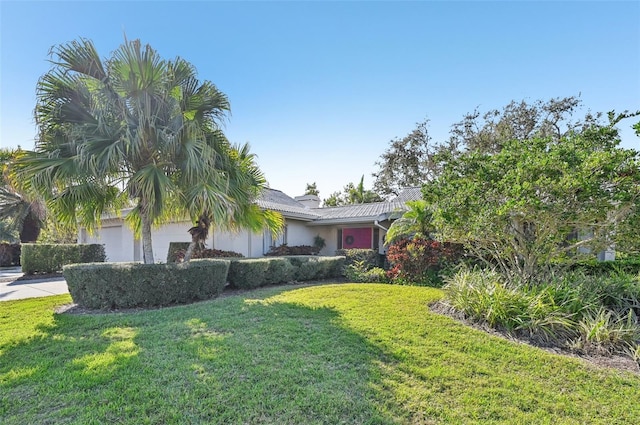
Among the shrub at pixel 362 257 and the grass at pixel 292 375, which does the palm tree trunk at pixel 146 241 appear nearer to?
the grass at pixel 292 375

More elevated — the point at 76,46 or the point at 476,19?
the point at 476,19

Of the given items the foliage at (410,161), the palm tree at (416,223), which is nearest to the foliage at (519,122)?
the foliage at (410,161)

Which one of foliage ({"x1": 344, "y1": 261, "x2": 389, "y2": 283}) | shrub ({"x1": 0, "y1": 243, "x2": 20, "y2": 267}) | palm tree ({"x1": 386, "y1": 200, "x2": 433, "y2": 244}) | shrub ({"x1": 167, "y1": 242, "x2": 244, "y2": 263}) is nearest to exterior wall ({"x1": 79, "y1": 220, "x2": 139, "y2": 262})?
shrub ({"x1": 0, "y1": 243, "x2": 20, "y2": 267})

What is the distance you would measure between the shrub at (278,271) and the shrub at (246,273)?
17.1 inches

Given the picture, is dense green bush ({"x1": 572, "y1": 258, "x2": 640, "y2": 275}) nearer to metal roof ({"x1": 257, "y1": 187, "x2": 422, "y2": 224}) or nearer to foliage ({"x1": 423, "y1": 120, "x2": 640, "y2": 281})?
foliage ({"x1": 423, "y1": 120, "x2": 640, "y2": 281})

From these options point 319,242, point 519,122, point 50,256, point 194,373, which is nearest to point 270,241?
point 319,242

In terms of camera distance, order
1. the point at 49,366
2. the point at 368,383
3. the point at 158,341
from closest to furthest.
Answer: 1. the point at 368,383
2. the point at 49,366
3. the point at 158,341

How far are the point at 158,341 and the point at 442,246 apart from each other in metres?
8.74

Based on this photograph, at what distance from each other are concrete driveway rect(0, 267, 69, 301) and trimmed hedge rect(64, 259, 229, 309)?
3206 mm

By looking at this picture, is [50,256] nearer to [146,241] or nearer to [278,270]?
[146,241]

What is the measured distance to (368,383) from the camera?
3.44m

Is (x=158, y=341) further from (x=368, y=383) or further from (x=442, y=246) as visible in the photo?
(x=442, y=246)

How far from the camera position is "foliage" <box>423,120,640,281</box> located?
548 cm

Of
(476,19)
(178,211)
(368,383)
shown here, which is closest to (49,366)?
(368,383)
